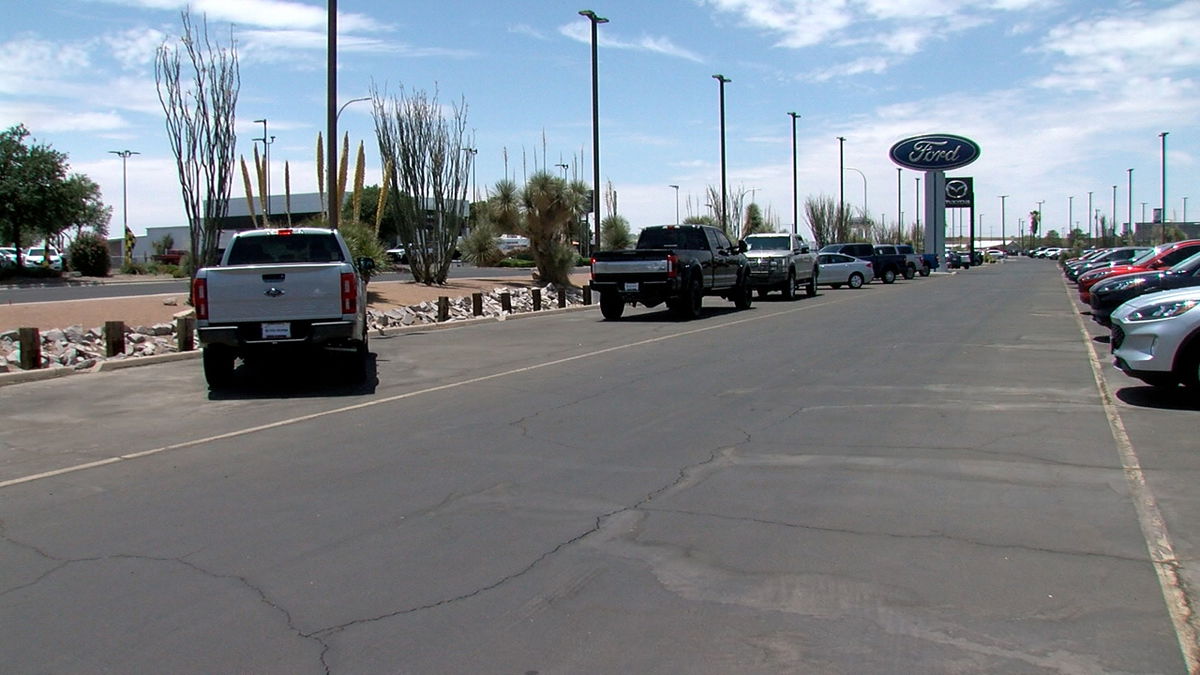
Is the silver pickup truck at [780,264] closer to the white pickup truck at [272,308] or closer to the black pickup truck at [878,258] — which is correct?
the black pickup truck at [878,258]

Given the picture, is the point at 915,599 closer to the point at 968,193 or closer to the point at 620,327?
the point at 620,327

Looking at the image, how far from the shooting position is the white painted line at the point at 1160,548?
4.67 m

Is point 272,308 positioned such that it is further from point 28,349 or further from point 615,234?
point 615,234

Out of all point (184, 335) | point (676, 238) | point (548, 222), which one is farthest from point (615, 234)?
point (184, 335)

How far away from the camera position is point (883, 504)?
6.98m

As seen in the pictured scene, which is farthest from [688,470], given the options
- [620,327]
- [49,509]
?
[620,327]

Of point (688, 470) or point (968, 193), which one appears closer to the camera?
point (688, 470)

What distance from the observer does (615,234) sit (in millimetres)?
58125

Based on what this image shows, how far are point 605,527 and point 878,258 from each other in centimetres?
4825

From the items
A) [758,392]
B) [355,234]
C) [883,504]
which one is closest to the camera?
[883,504]

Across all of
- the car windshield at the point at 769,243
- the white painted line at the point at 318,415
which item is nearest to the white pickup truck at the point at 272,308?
the white painted line at the point at 318,415

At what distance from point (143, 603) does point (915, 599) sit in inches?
152

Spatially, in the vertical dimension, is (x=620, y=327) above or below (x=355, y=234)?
below

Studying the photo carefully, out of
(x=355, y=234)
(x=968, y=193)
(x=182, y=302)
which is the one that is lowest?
(x=182, y=302)
